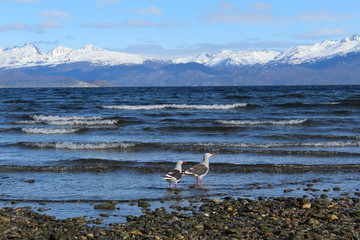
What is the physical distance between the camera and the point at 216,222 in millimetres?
10594

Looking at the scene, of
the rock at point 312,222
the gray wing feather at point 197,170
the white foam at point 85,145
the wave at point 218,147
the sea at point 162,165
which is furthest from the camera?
the white foam at point 85,145

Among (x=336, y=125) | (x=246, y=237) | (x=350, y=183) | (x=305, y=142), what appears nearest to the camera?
(x=246, y=237)

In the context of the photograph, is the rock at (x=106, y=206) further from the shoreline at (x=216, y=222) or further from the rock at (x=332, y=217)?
the rock at (x=332, y=217)

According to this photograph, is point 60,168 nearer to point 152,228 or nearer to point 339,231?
point 152,228

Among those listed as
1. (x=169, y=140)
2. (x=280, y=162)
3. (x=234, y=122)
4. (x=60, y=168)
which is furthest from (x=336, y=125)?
(x=60, y=168)

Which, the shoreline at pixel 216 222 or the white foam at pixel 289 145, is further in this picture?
the white foam at pixel 289 145

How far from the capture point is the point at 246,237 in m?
9.63

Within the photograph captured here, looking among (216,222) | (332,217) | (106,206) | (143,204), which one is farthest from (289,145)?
(216,222)

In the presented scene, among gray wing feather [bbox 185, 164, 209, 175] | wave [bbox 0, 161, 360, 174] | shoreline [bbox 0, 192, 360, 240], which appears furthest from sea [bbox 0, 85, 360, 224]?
shoreline [bbox 0, 192, 360, 240]

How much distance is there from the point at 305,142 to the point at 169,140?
640 cm

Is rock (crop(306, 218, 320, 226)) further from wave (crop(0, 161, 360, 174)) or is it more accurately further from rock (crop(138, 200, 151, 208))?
wave (crop(0, 161, 360, 174))

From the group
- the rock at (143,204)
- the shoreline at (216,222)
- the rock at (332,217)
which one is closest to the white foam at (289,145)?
the shoreline at (216,222)

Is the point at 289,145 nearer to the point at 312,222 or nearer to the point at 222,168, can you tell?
the point at 222,168

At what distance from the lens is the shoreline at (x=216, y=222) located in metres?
9.73
